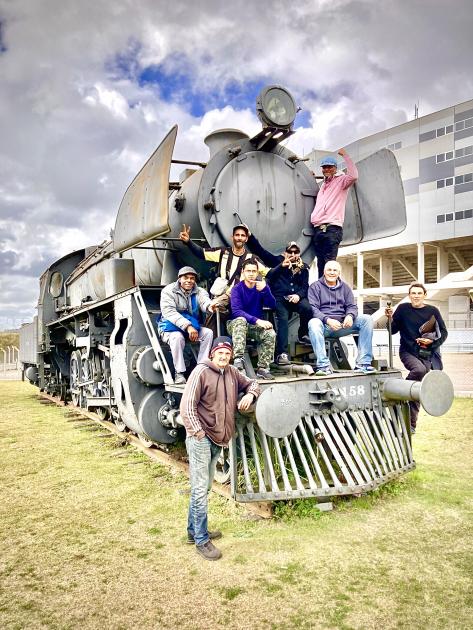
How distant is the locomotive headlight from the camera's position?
486 centimetres

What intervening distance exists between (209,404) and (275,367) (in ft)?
4.83

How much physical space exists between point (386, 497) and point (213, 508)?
147 cm

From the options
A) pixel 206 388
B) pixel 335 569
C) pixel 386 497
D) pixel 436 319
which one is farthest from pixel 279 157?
pixel 335 569

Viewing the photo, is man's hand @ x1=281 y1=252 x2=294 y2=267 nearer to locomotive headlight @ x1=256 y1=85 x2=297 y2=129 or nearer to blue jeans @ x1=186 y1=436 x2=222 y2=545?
locomotive headlight @ x1=256 y1=85 x2=297 y2=129

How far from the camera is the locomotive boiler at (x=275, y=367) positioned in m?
3.78

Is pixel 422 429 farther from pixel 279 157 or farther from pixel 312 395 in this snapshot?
pixel 279 157

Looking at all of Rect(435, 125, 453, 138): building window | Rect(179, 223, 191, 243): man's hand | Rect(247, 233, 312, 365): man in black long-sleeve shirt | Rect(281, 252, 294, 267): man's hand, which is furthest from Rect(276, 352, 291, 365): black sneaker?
Rect(435, 125, 453, 138): building window

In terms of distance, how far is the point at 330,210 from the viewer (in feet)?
16.7

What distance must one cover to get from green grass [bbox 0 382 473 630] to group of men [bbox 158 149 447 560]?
48cm

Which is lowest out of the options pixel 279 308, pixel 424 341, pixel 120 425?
pixel 120 425

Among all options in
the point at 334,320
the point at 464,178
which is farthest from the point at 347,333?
the point at 464,178

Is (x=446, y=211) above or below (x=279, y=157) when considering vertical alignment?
above

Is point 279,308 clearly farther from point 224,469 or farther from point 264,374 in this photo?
point 224,469

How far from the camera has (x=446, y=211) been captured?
2605 cm
